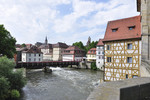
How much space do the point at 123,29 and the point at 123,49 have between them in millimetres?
2825

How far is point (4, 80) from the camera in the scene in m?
10.0

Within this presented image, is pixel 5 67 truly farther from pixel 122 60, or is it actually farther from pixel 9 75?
pixel 122 60

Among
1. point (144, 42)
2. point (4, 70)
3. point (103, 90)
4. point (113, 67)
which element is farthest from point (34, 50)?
point (103, 90)

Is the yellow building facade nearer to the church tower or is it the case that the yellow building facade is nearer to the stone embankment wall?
the church tower

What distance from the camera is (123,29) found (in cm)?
1482

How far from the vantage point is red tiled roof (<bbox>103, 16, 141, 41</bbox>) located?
44.7 ft

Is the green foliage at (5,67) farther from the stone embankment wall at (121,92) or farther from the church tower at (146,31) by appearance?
the church tower at (146,31)

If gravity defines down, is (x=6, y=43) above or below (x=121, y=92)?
above

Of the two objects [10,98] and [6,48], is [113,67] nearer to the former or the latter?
[10,98]

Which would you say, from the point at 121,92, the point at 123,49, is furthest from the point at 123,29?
the point at 121,92

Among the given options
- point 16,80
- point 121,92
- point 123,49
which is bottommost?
point 16,80

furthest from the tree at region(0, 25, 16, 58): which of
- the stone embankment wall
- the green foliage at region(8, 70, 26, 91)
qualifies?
the stone embankment wall

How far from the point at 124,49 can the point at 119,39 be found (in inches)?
54.3

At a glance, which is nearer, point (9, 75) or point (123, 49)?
point (9, 75)
